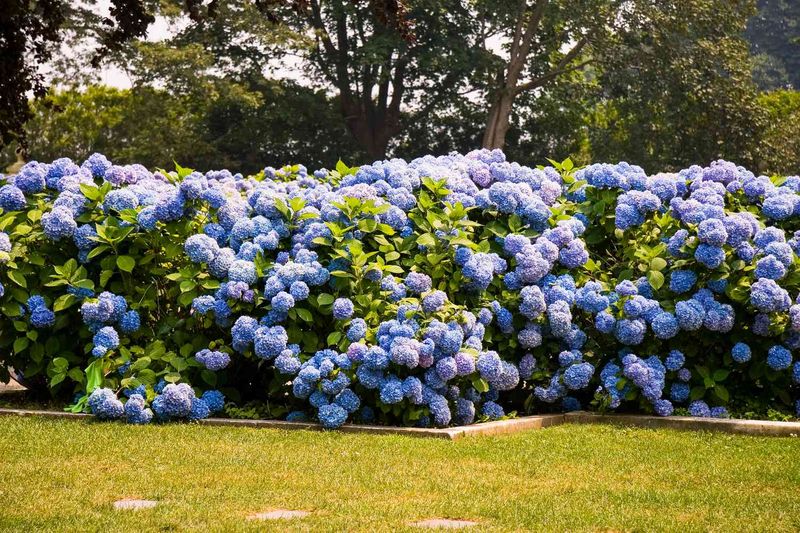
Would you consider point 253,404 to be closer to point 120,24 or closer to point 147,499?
point 147,499

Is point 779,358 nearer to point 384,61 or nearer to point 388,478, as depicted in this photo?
point 388,478

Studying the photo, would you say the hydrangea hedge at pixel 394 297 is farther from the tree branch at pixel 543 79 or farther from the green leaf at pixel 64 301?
the tree branch at pixel 543 79

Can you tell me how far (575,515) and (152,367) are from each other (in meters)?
3.44

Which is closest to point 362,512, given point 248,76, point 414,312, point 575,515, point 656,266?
point 575,515

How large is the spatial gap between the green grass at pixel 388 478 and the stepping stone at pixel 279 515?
6 cm

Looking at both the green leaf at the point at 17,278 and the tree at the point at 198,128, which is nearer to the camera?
the green leaf at the point at 17,278

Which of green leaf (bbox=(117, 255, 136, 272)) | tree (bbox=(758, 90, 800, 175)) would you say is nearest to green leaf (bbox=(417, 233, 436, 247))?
green leaf (bbox=(117, 255, 136, 272))

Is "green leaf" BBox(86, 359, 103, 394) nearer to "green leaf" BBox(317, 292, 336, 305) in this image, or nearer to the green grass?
the green grass

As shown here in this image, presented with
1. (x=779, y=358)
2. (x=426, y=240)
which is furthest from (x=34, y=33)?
(x=779, y=358)

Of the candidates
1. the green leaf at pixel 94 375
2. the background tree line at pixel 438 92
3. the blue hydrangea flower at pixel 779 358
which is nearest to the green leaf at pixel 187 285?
the green leaf at pixel 94 375

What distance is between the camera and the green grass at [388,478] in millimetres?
4410

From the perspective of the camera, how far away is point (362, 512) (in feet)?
14.8

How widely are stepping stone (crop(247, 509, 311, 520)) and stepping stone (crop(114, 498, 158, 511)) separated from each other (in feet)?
1.49

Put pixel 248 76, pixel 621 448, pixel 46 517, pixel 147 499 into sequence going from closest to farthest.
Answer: pixel 46 517 < pixel 147 499 < pixel 621 448 < pixel 248 76
